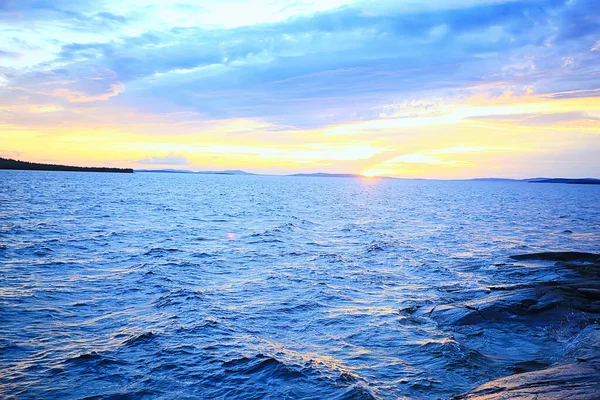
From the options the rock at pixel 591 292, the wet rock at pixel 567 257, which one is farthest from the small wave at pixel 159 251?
the wet rock at pixel 567 257

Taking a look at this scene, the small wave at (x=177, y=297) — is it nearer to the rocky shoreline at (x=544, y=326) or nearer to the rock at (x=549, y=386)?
the rocky shoreline at (x=544, y=326)

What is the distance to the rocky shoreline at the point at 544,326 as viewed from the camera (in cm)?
905

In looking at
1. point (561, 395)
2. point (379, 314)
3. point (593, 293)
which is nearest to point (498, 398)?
point (561, 395)

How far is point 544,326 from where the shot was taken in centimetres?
1496

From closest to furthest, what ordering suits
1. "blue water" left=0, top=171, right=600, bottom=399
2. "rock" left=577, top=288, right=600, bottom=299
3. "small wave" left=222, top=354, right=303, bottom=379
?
"blue water" left=0, top=171, right=600, bottom=399 → "small wave" left=222, top=354, right=303, bottom=379 → "rock" left=577, top=288, right=600, bottom=299

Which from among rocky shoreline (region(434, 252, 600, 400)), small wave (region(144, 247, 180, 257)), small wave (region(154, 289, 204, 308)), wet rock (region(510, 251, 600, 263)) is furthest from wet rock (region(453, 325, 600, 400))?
small wave (region(144, 247, 180, 257))

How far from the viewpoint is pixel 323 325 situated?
1566cm

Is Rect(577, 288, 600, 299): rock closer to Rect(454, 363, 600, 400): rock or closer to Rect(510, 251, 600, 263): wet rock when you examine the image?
Rect(454, 363, 600, 400): rock

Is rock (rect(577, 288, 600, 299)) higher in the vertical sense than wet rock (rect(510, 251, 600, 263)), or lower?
higher

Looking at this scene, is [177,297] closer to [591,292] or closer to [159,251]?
[159,251]

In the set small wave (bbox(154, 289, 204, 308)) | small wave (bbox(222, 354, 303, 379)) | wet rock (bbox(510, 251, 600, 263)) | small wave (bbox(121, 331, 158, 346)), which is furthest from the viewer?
wet rock (bbox(510, 251, 600, 263))

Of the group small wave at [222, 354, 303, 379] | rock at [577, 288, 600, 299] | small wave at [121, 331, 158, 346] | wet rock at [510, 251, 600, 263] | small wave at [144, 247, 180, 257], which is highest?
rock at [577, 288, 600, 299]

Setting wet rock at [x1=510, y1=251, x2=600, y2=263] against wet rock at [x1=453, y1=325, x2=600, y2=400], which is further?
wet rock at [x1=510, y1=251, x2=600, y2=263]

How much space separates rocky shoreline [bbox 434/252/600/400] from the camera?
29.7ft
